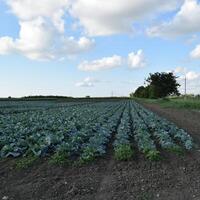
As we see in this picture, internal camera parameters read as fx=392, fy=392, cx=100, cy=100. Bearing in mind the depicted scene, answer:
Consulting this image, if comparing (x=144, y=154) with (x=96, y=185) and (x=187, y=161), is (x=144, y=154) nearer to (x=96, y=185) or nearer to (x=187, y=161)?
(x=187, y=161)

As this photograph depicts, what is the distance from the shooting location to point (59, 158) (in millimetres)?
8461

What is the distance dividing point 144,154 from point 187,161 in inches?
40.3

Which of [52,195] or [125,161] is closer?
[52,195]

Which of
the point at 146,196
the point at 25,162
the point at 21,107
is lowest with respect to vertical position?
Answer: the point at 146,196

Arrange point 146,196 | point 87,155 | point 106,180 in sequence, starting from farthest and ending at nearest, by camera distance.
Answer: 1. point 87,155
2. point 106,180
3. point 146,196

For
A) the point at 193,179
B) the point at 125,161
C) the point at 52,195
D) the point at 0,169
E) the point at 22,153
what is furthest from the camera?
the point at 22,153

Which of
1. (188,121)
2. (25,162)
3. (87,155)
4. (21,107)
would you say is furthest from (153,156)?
(21,107)

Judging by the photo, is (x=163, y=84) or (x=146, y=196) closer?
(x=146, y=196)

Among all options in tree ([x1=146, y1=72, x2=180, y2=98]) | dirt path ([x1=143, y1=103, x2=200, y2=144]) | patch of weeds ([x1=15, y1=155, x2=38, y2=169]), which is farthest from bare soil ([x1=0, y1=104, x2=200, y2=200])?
tree ([x1=146, y1=72, x2=180, y2=98])

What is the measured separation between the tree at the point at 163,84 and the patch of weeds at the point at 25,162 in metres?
101

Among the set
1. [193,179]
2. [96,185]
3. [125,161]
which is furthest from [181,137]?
[96,185]

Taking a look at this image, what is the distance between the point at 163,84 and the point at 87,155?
101043mm

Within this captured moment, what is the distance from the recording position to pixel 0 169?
8008 millimetres

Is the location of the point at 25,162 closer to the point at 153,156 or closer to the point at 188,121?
the point at 153,156
